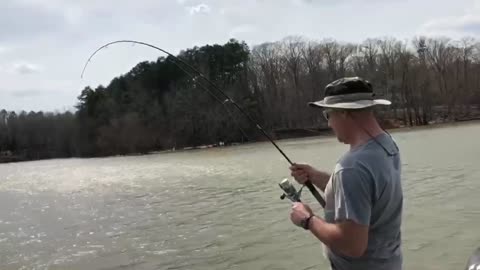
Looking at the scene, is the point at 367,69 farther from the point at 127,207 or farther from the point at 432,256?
the point at 432,256

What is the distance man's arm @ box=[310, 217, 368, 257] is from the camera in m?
2.34

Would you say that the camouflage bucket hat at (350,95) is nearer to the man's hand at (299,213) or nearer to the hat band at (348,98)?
the hat band at (348,98)

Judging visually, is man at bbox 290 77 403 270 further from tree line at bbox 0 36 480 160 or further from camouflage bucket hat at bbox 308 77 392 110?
tree line at bbox 0 36 480 160

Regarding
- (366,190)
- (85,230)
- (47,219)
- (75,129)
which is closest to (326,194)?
(366,190)

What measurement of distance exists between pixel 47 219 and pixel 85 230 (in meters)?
3.27

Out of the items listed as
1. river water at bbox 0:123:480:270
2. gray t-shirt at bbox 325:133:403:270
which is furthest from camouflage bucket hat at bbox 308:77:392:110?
river water at bbox 0:123:480:270

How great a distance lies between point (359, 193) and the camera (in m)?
2.33

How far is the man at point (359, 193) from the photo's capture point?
7.68 feet

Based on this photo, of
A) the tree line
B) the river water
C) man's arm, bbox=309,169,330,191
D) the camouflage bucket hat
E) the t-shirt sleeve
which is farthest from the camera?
the tree line

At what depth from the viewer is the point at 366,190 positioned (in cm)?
234

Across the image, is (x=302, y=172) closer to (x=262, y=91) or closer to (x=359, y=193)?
(x=359, y=193)

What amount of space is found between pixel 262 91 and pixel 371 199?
8757 centimetres

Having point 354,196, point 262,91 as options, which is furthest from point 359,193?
point 262,91

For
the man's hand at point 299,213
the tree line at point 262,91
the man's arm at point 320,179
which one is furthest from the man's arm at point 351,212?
the tree line at point 262,91
